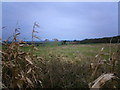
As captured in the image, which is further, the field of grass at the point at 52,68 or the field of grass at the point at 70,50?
the field of grass at the point at 70,50

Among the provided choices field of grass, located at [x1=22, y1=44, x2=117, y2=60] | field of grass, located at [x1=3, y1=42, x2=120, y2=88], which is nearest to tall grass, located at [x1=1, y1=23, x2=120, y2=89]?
field of grass, located at [x1=3, y1=42, x2=120, y2=88]

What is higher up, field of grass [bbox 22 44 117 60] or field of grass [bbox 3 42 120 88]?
field of grass [bbox 22 44 117 60]

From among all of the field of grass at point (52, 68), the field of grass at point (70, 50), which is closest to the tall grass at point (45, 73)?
the field of grass at point (52, 68)

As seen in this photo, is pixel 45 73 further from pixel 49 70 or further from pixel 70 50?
pixel 70 50

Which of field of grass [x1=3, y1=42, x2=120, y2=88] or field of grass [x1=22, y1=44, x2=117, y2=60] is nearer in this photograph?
field of grass [x1=3, y1=42, x2=120, y2=88]

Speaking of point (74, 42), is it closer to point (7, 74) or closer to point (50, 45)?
point (50, 45)

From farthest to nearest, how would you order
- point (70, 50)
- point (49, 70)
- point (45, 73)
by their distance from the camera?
point (70, 50) < point (45, 73) < point (49, 70)

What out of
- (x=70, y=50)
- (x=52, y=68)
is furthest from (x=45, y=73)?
(x=70, y=50)

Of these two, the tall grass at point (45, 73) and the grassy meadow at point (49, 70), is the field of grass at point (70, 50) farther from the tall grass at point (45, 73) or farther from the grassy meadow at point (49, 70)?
the tall grass at point (45, 73)

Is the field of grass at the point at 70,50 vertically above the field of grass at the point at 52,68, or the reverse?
the field of grass at the point at 70,50

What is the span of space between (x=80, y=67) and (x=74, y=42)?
0.61 metres

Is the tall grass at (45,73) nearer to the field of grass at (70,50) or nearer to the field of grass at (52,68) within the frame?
the field of grass at (52,68)

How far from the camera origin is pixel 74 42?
6.49 ft

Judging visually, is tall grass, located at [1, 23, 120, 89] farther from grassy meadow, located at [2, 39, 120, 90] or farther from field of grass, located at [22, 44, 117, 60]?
field of grass, located at [22, 44, 117, 60]
